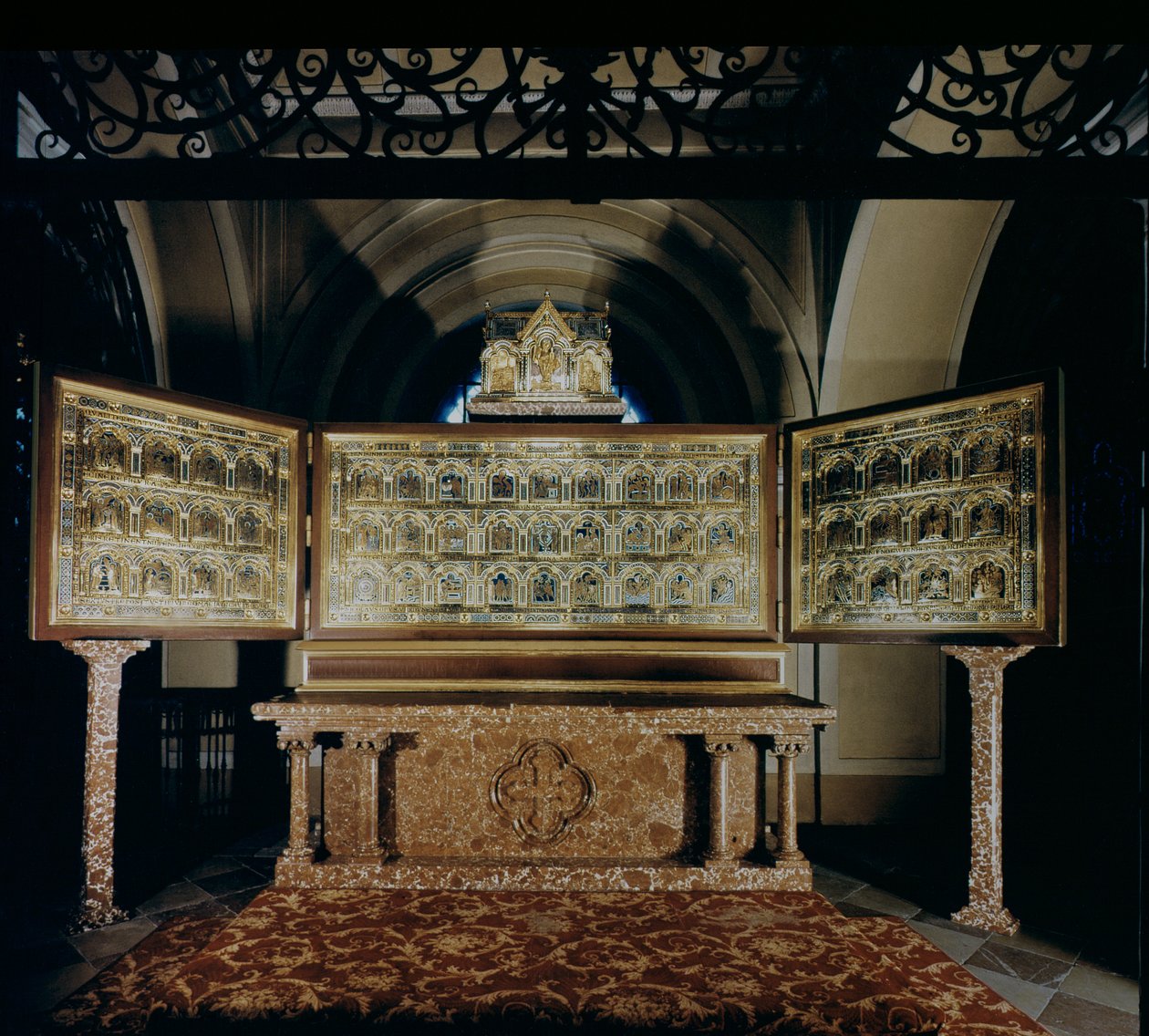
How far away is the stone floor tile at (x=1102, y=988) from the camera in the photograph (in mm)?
3096

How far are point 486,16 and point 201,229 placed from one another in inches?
195

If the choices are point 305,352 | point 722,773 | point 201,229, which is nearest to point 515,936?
point 722,773

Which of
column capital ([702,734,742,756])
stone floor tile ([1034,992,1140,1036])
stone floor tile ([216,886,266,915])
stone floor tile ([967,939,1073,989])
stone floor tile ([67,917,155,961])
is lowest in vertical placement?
stone floor tile ([216,886,266,915])

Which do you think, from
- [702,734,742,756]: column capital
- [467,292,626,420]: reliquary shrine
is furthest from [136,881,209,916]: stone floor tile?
[467,292,626,420]: reliquary shrine

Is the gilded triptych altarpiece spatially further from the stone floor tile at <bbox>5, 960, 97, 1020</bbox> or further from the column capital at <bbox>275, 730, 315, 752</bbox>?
the stone floor tile at <bbox>5, 960, 97, 1020</bbox>

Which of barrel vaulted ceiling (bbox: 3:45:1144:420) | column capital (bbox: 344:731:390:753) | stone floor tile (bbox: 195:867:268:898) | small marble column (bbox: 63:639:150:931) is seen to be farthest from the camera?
barrel vaulted ceiling (bbox: 3:45:1144:420)

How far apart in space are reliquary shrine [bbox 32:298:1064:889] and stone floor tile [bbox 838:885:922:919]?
0.51 meters

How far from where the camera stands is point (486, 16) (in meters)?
1.64

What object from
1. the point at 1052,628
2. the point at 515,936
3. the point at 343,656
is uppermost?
the point at 1052,628

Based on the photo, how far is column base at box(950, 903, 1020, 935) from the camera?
376cm

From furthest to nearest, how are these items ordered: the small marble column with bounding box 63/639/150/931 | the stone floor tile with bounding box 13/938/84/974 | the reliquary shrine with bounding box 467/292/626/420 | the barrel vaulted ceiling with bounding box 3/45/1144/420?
the reliquary shrine with bounding box 467/292/626/420 < the barrel vaulted ceiling with bounding box 3/45/1144/420 < the small marble column with bounding box 63/639/150/931 < the stone floor tile with bounding box 13/938/84/974

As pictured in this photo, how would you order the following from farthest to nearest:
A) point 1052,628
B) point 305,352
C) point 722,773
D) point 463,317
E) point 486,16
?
point 463,317 < point 305,352 < point 722,773 < point 1052,628 < point 486,16

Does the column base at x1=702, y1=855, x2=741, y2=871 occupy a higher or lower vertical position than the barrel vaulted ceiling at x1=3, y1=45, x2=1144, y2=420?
lower

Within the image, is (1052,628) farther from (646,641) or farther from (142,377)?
(142,377)
